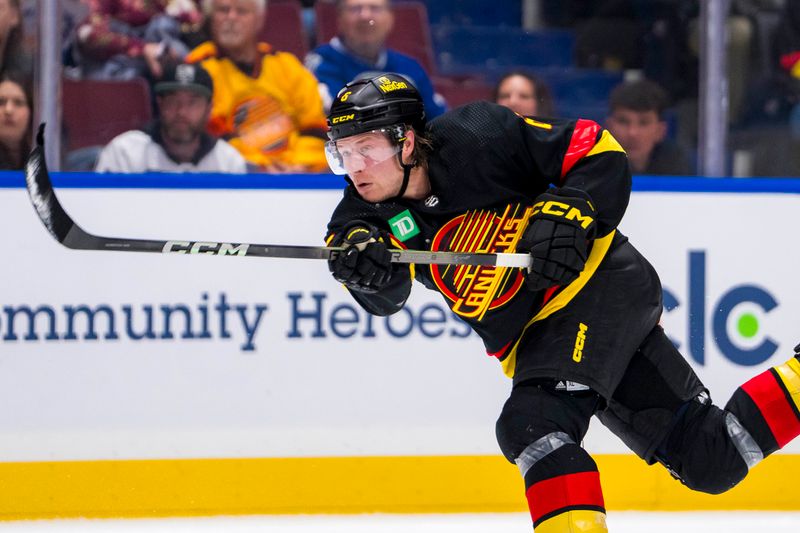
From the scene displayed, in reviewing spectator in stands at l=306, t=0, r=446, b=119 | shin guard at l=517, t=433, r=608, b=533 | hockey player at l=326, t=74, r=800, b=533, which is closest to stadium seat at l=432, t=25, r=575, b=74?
spectator in stands at l=306, t=0, r=446, b=119

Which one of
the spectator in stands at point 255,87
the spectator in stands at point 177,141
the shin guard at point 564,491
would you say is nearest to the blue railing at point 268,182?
the spectator in stands at point 177,141

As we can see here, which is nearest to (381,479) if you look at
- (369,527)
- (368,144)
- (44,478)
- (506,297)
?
(369,527)

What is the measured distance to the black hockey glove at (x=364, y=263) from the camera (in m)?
2.31

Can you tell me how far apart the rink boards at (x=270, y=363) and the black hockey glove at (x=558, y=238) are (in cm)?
125

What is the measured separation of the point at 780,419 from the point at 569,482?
1.97ft

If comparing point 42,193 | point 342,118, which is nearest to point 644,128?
point 342,118

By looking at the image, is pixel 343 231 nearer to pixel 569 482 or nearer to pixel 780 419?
pixel 569 482

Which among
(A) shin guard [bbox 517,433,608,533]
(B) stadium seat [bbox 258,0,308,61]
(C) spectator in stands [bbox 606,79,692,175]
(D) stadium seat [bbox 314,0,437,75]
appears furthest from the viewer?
(D) stadium seat [bbox 314,0,437,75]

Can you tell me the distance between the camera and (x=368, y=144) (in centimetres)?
236

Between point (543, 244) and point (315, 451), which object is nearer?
point (543, 244)

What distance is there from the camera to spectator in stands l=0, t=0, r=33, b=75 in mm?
3678

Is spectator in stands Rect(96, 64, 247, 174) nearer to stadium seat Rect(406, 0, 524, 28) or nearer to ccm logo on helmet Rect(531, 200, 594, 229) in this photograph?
stadium seat Rect(406, 0, 524, 28)

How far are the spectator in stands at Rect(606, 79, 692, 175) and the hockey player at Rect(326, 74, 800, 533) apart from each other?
1325 mm

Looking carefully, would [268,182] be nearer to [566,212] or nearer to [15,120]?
[15,120]
